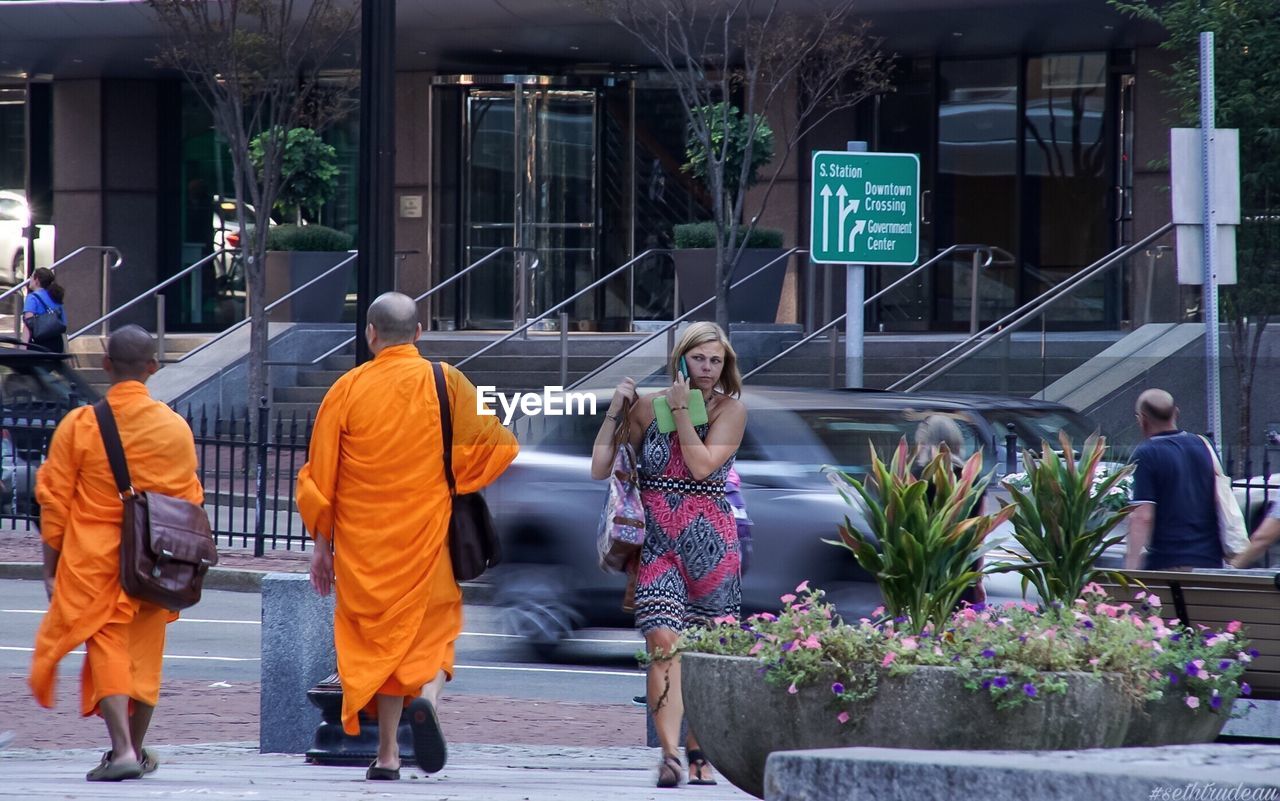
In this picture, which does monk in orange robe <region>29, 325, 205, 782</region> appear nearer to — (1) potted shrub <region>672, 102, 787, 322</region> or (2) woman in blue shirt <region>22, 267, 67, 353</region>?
(2) woman in blue shirt <region>22, 267, 67, 353</region>

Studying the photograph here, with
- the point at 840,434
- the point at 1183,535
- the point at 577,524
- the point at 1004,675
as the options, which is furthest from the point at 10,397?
the point at 1004,675

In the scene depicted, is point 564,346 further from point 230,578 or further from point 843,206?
point 843,206

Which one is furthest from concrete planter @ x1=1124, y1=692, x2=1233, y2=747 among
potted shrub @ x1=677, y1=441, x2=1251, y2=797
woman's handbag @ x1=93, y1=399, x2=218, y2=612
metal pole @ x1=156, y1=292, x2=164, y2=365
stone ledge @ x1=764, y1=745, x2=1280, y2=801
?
metal pole @ x1=156, y1=292, x2=164, y2=365

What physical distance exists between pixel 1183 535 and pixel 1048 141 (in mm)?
17110

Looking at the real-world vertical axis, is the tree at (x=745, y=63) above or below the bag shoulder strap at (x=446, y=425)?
above

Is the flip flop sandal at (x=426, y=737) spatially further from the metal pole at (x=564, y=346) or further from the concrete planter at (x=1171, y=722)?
the metal pole at (x=564, y=346)

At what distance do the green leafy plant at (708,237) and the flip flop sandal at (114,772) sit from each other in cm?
1665

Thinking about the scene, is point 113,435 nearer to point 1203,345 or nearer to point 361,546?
point 361,546

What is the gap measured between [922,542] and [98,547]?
9.79 feet

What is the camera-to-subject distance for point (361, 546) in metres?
6.28

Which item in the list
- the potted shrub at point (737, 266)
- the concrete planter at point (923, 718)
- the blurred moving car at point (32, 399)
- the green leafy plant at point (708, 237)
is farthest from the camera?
the green leafy plant at point (708, 237)

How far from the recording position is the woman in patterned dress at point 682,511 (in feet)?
20.5

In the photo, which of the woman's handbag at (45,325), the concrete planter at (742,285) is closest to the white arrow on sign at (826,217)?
the concrete planter at (742,285)

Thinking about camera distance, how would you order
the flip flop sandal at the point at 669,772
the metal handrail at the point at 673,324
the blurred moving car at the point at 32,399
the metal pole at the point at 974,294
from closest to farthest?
the flip flop sandal at the point at 669,772 < the blurred moving car at the point at 32,399 < the metal handrail at the point at 673,324 < the metal pole at the point at 974,294
